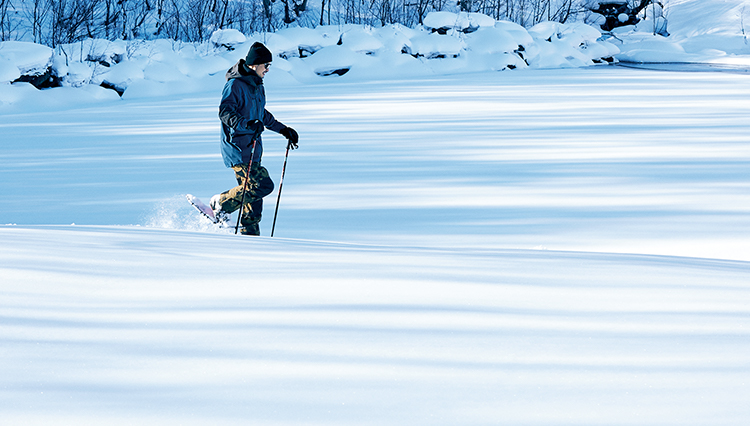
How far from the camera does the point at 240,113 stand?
4.64 metres

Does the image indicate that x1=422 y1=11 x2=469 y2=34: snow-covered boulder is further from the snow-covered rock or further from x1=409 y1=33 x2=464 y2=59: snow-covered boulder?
x1=409 y1=33 x2=464 y2=59: snow-covered boulder

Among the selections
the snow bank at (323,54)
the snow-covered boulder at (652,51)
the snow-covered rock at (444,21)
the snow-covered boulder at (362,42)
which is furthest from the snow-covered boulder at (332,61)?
the snow-covered boulder at (652,51)

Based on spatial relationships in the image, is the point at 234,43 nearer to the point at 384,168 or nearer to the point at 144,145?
the point at 144,145

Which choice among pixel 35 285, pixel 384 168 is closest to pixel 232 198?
pixel 384 168

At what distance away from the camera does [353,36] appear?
17969mm

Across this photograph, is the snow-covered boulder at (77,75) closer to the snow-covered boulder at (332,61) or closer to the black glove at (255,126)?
the snow-covered boulder at (332,61)

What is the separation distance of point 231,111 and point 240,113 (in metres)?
0.10

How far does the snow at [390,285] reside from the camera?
1428 millimetres

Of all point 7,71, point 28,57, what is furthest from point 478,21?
point 7,71

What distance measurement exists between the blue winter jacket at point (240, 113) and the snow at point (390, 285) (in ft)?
2.17

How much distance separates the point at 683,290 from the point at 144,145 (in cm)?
694

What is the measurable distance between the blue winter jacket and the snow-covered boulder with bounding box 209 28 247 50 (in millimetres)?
13445

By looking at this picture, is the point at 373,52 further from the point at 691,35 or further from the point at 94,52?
the point at 691,35

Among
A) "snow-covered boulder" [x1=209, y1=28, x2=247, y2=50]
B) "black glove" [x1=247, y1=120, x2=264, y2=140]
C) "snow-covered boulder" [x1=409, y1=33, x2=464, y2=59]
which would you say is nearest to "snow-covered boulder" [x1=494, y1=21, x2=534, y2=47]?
"snow-covered boulder" [x1=409, y1=33, x2=464, y2=59]
